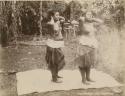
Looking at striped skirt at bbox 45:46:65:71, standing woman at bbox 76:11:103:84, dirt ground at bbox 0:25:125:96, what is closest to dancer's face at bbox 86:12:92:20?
standing woman at bbox 76:11:103:84

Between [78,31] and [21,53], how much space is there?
50 centimetres

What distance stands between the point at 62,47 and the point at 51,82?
11.5 inches

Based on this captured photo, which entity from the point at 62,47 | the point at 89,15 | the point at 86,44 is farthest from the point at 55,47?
the point at 89,15

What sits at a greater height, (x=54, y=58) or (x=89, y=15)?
(x=89, y=15)

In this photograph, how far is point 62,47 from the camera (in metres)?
2.41

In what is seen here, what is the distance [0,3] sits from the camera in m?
2.30

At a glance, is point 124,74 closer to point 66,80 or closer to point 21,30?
point 66,80

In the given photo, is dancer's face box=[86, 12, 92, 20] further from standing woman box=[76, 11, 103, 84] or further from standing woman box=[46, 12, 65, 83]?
standing woman box=[46, 12, 65, 83]

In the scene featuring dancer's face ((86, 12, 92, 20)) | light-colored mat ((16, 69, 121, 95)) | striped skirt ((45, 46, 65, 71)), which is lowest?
light-colored mat ((16, 69, 121, 95))

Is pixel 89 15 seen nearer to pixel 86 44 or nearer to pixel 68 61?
pixel 86 44

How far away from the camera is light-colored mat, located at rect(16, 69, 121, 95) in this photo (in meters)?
2.31

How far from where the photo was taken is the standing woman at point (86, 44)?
8.05 feet

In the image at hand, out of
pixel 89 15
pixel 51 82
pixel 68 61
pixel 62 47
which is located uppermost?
pixel 89 15

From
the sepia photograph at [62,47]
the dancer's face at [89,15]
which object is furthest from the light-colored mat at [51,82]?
the dancer's face at [89,15]
